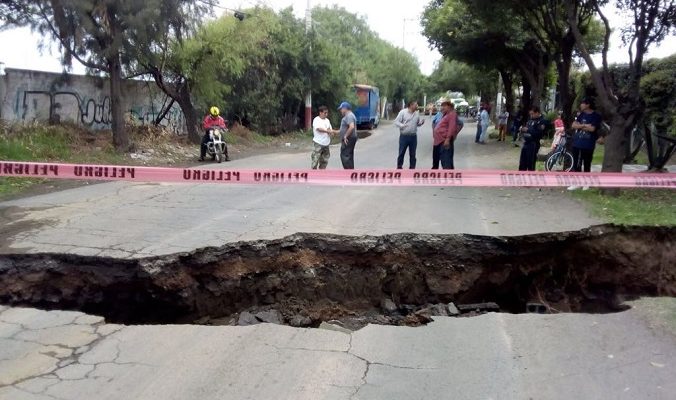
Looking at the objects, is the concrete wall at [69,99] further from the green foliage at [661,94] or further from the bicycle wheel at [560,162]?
the green foliage at [661,94]

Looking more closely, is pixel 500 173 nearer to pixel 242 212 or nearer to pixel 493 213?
pixel 493 213

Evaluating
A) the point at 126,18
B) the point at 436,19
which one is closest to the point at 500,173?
the point at 126,18

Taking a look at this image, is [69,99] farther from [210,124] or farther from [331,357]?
[331,357]

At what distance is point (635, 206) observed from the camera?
26.9 ft

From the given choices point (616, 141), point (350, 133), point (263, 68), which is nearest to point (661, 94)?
point (616, 141)

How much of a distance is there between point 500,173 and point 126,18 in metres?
10.3

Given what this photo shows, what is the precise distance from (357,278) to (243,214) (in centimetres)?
232

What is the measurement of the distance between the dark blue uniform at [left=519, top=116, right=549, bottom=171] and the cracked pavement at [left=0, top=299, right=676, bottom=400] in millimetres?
7532

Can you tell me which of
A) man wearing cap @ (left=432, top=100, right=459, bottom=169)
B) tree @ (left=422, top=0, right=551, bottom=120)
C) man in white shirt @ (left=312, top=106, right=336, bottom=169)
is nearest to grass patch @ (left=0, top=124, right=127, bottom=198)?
man in white shirt @ (left=312, top=106, right=336, bottom=169)

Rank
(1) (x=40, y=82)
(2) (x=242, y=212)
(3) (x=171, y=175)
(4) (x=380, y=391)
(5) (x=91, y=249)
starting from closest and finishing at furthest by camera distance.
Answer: (4) (x=380, y=391) → (5) (x=91, y=249) → (3) (x=171, y=175) → (2) (x=242, y=212) → (1) (x=40, y=82)

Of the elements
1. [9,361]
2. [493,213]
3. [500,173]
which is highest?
[500,173]

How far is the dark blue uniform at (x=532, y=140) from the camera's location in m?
11.5

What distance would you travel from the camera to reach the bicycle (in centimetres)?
1232

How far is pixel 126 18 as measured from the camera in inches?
539
